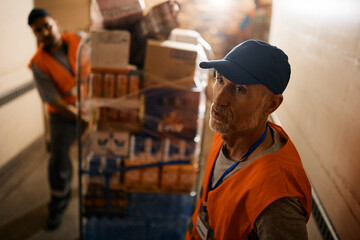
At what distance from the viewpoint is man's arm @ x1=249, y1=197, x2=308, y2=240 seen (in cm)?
100

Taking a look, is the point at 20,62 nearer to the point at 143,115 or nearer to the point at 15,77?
the point at 15,77

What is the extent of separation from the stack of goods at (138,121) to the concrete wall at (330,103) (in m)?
0.73

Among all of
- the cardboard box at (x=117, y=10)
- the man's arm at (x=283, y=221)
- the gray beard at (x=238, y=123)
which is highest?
the cardboard box at (x=117, y=10)

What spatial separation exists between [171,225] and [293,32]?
6.13 feet

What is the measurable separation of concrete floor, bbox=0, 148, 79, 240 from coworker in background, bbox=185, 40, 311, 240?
2.31 m

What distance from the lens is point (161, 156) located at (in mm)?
2480

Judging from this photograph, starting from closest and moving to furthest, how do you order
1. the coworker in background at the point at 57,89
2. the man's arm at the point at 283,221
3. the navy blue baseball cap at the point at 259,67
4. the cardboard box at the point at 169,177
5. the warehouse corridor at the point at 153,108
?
the man's arm at the point at 283,221
the navy blue baseball cap at the point at 259,67
the warehouse corridor at the point at 153,108
the cardboard box at the point at 169,177
the coworker in background at the point at 57,89

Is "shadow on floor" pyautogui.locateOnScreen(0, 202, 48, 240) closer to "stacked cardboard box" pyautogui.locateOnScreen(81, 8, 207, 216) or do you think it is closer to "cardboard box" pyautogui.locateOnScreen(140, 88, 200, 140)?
"stacked cardboard box" pyautogui.locateOnScreen(81, 8, 207, 216)

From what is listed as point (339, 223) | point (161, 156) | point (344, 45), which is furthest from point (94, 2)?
point (339, 223)

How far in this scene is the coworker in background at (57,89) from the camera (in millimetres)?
2891

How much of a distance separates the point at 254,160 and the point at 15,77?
138 inches

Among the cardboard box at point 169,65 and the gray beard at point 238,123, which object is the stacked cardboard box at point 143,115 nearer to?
the cardboard box at point 169,65

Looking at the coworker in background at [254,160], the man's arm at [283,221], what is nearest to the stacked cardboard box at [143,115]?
the coworker in background at [254,160]

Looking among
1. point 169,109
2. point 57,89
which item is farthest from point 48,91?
point 169,109
